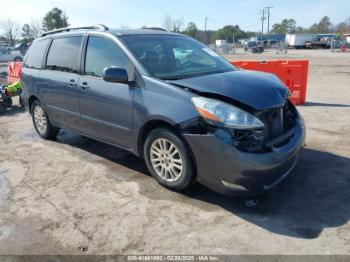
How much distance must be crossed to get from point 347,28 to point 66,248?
411 feet

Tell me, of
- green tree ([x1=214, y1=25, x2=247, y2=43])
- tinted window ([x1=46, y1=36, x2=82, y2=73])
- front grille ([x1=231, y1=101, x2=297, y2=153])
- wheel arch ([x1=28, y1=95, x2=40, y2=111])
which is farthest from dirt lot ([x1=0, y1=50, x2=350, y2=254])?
green tree ([x1=214, y1=25, x2=247, y2=43])

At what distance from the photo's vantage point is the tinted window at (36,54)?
20.0 ft

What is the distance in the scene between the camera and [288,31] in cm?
12056

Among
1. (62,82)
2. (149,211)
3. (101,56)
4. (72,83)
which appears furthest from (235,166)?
(62,82)

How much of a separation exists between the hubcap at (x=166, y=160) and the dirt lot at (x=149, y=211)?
8.9 inches

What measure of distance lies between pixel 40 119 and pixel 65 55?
1574mm

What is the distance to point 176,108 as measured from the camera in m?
3.72

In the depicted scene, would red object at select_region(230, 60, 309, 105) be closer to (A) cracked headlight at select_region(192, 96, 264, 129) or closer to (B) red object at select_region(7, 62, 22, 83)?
(A) cracked headlight at select_region(192, 96, 264, 129)

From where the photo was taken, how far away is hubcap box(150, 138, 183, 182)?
3.89 metres

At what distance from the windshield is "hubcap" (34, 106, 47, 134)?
2616mm

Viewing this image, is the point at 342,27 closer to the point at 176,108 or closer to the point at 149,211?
the point at 176,108

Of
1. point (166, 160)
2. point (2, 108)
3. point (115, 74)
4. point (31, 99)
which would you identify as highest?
point (115, 74)

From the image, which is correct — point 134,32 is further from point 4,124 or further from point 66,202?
point 4,124

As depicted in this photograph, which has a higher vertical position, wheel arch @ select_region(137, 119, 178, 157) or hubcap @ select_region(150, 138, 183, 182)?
wheel arch @ select_region(137, 119, 178, 157)
